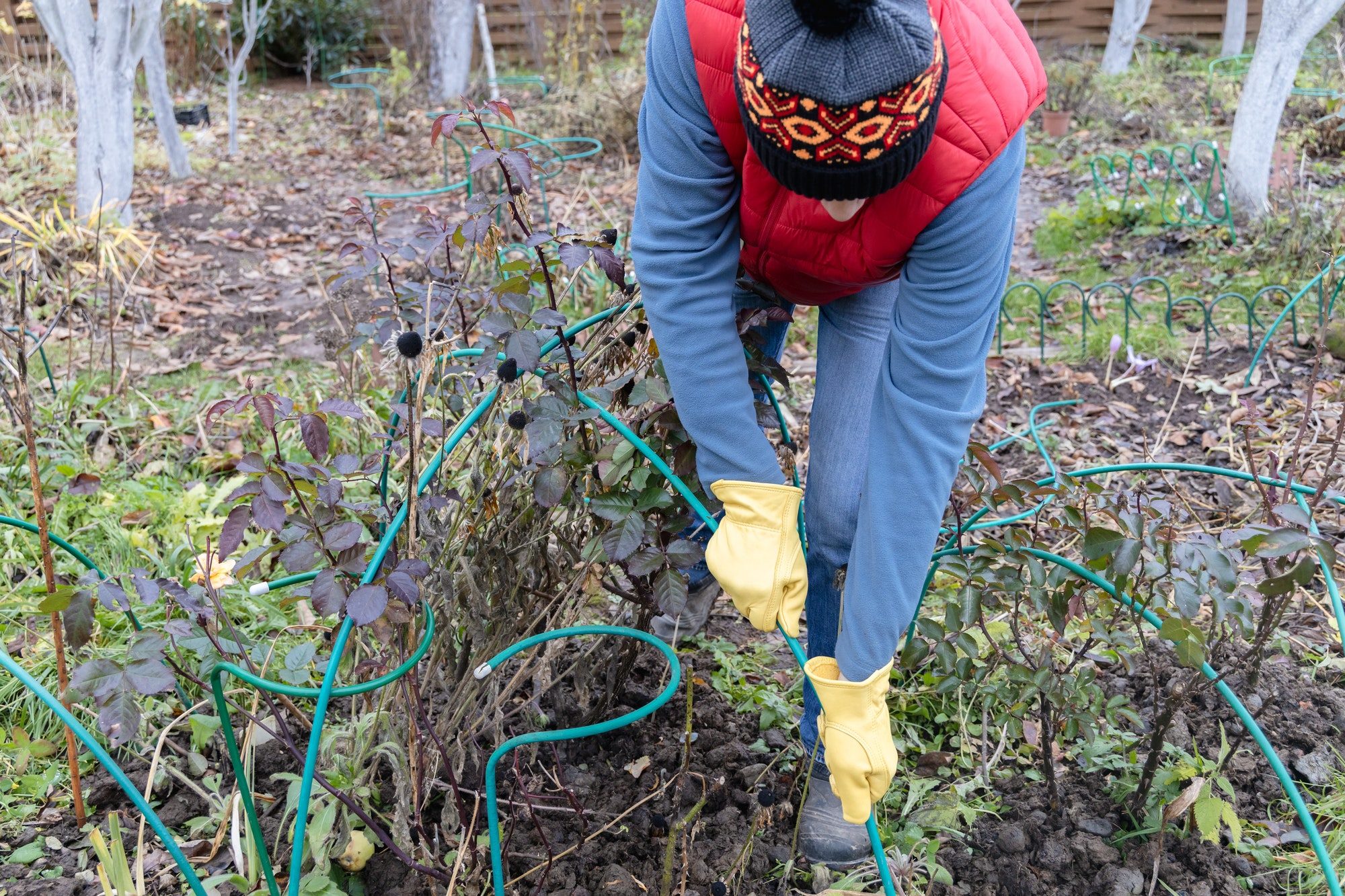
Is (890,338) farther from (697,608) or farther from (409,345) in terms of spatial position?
(697,608)

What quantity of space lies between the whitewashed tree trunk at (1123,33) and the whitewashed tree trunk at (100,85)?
830 cm

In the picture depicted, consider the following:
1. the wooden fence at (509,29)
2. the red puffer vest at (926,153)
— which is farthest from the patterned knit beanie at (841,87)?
the wooden fence at (509,29)

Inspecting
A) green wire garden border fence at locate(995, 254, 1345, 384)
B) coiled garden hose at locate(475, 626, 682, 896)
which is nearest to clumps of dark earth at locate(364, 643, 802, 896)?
coiled garden hose at locate(475, 626, 682, 896)

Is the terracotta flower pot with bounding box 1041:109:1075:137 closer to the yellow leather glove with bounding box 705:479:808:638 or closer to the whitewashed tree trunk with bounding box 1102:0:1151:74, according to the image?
the whitewashed tree trunk with bounding box 1102:0:1151:74

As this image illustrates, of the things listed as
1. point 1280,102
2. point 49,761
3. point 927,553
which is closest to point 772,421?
point 927,553

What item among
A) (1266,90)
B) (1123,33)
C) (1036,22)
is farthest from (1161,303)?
(1036,22)

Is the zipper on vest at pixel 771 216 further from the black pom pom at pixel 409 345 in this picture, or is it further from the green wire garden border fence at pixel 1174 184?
the green wire garden border fence at pixel 1174 184

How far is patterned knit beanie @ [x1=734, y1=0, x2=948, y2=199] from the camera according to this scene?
1057 millimetres

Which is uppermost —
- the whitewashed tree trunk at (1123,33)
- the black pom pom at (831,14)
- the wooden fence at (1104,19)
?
the wooden fence at (1104,19)

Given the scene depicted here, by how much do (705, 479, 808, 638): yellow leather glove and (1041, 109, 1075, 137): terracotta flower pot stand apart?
6.84 meters

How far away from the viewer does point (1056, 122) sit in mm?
7309

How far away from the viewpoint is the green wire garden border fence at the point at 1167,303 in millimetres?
3574

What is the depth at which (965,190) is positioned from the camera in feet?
4.29

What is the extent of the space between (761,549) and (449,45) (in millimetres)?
8785
